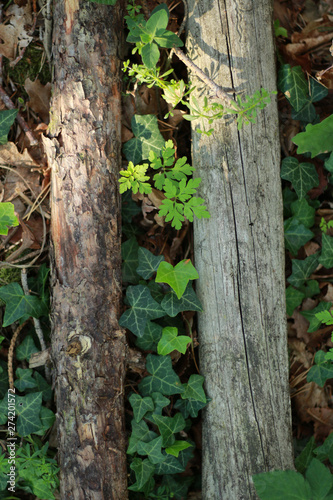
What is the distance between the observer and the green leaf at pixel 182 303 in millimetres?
2209

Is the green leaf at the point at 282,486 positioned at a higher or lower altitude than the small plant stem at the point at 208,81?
lower

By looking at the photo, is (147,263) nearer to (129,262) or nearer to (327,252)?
(129,262)

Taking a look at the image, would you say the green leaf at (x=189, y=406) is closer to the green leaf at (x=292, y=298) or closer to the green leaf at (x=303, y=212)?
the green leaf at (x=292, y=298)

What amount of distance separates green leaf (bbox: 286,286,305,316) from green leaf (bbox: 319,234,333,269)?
0.26 metres

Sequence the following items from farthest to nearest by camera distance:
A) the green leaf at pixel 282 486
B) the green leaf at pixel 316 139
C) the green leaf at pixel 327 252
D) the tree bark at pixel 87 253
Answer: the green leaf at pixel 327 252
the green leaf at pixel 316 139
the tree bark at pixel 87 253
the green leaf at pixel 282 486

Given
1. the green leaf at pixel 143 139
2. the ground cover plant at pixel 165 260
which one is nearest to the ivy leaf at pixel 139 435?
the ground cover plant at pixel 165 260

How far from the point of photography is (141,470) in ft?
7.16

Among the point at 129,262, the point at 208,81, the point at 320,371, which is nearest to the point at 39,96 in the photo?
the point at 208,81

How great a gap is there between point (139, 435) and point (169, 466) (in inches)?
10.0

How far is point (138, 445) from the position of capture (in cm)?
217

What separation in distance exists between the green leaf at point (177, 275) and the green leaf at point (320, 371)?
102 centimetres

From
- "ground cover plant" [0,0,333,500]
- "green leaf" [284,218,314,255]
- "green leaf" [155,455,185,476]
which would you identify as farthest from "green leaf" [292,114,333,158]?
"green leaf" [155,455,185,476]

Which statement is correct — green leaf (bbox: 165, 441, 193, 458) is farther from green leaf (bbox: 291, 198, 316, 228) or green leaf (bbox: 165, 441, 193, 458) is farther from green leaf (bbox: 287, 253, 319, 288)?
green leaf (bbox: 291, 198, 316, 228)

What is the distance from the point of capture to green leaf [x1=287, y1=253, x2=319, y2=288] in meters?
2.56
